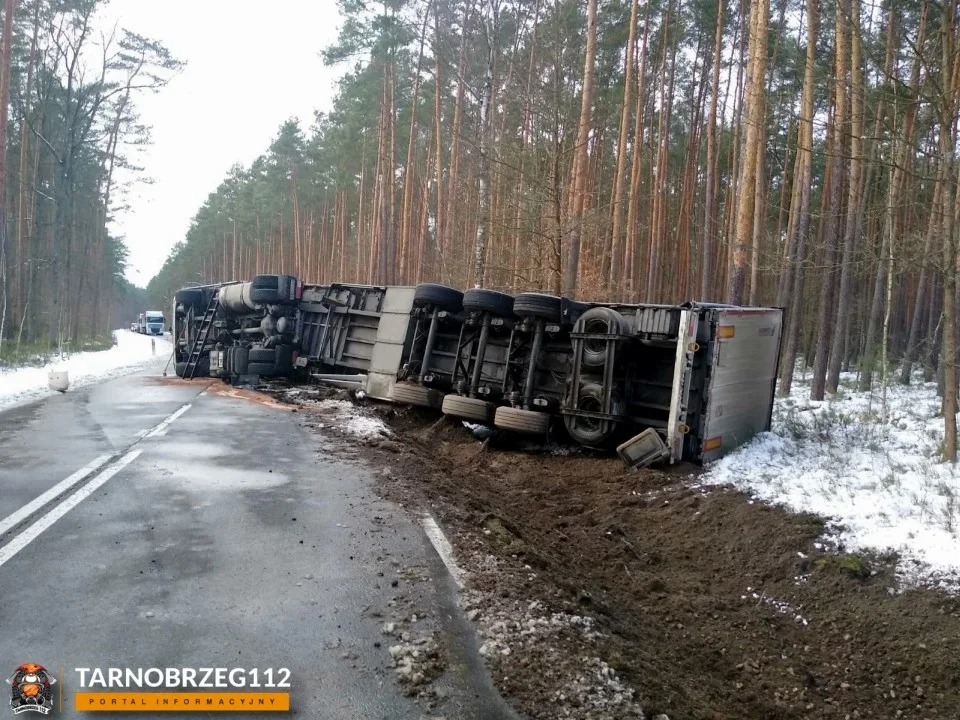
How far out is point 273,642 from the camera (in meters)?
3.45

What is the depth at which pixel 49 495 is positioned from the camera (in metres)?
6.07

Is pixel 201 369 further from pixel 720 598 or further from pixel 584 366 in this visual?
pixel 720 598

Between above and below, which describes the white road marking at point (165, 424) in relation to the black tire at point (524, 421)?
below

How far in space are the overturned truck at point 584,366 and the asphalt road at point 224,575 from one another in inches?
117

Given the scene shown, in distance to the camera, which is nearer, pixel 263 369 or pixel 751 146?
pixel 751 146

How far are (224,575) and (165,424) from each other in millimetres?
6895

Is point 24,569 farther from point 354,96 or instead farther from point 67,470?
point 354,96

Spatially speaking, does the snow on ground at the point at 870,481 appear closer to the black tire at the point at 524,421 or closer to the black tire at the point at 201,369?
the black tire at the point at 524,421

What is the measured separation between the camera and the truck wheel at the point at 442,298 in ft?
37.4

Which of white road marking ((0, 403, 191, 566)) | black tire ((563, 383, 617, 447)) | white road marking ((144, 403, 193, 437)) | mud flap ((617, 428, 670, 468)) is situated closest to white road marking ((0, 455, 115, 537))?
white road marking ((0, 403, 191, 566))

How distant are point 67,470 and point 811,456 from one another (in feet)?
26.3

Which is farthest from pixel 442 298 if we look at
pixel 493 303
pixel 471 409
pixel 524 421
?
pixel 524 421

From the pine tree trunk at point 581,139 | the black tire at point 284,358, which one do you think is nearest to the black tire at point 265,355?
the black tire at point 284,358

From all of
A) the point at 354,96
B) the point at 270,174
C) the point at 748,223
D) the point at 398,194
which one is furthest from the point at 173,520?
the point at 270,174
